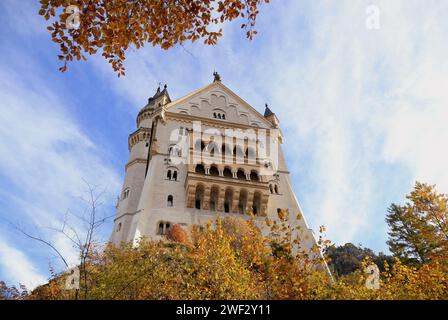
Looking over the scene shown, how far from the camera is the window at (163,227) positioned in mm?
30381

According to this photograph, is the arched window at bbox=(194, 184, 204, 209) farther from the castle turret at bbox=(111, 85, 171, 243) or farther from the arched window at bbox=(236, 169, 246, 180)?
the castle turret at bbox=(111, 85, 171, 243)

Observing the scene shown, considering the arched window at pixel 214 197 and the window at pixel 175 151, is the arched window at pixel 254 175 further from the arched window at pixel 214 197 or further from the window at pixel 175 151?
the window at pixel 175 151

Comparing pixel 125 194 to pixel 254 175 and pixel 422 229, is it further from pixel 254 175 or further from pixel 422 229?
pixel 422 229

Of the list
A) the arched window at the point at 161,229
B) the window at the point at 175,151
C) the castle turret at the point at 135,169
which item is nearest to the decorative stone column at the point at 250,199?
the arched window at the point at 161,229

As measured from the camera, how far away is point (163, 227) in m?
30.8

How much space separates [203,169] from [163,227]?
876cm

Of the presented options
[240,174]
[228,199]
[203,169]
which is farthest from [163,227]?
[240,174]

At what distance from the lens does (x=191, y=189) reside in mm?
33094
